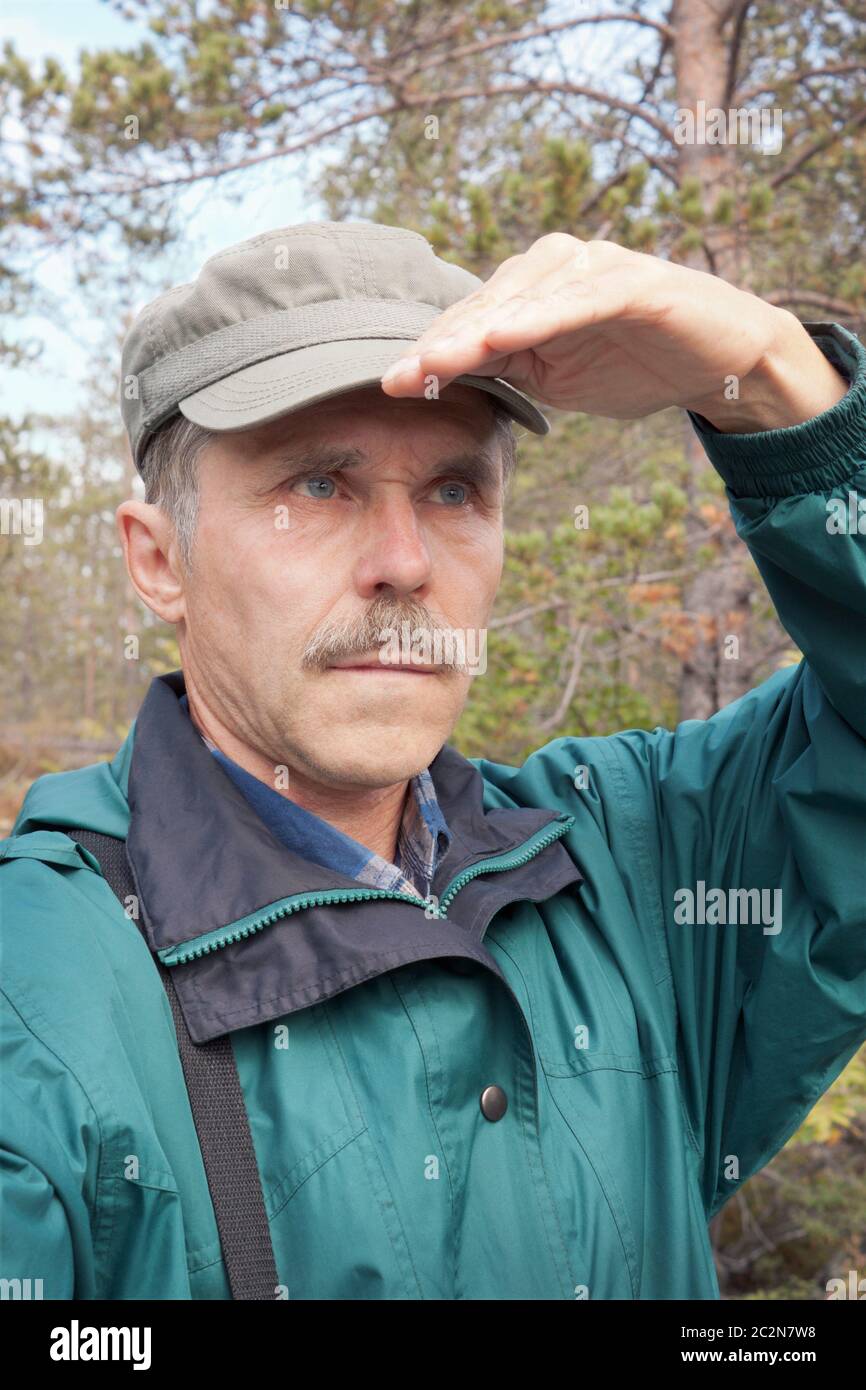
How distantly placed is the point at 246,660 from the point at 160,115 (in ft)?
15.3

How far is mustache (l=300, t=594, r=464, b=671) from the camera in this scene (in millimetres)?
1635

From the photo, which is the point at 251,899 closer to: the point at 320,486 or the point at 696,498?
the point at 320,486

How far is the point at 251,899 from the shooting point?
58.9 inches

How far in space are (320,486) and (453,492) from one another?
219mm

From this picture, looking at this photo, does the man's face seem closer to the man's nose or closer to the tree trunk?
the man's nose

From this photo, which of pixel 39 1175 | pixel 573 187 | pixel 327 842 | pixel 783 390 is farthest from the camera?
pixel 573 187

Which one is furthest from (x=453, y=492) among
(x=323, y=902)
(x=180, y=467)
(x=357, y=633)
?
(x=323, y=902)

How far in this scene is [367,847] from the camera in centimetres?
187

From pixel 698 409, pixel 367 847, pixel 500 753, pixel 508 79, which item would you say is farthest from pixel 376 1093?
pixel 508 79

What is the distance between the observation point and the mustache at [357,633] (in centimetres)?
163

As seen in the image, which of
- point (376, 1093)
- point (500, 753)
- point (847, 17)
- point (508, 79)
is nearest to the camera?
point (376, 1093)

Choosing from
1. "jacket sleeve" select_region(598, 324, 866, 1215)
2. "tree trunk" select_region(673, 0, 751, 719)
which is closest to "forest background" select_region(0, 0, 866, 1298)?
"tree trunk" select_region(673, 0, 751, 719)

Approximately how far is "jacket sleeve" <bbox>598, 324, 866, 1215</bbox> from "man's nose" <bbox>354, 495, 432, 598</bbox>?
1.40 feet

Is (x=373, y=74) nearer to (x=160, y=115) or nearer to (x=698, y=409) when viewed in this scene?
(x=160, y=115)
